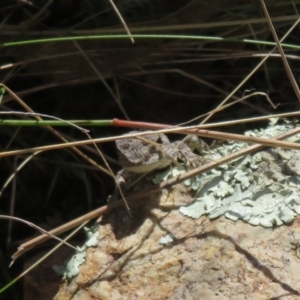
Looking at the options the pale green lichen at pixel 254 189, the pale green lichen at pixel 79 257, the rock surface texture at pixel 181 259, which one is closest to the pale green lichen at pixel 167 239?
the rock surface texture at pixel 181 259

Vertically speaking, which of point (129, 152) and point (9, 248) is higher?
point (129, 152)

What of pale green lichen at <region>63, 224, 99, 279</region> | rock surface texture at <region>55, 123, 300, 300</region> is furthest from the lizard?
pale green lichen at <region>63, 224, 99, 279</region>

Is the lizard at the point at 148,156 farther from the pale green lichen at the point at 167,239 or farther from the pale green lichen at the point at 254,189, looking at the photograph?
the pale green lichen at the point at 167,239

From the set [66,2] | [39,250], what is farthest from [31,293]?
[66,2]

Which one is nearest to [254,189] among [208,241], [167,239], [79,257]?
[208,241]

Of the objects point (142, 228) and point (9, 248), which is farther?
point (9, 248)

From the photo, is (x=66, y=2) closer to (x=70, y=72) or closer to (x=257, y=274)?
(x=70, y=72)

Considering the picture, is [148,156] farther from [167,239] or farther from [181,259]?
[181,259]

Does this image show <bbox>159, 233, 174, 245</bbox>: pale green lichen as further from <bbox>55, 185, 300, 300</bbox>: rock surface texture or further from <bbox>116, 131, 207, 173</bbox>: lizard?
<bbox>116, 131, 207, 173</bbox>: lizard
